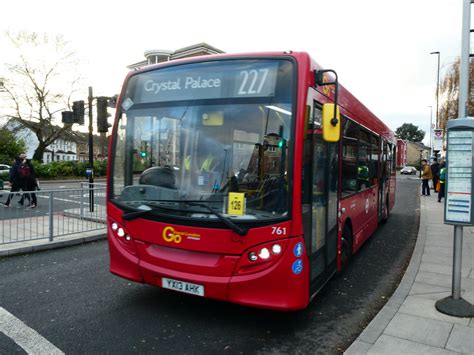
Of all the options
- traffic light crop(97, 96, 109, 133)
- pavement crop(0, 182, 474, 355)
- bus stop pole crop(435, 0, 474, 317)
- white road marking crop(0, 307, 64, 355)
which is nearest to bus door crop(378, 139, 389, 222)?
pavement crop(0, 182, 474, 355)

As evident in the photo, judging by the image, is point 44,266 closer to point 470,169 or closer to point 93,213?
point 93,213

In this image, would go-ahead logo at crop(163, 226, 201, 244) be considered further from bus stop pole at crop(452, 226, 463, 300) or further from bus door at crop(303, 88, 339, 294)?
bus stop pole at crop(452, 226, 463, 300)

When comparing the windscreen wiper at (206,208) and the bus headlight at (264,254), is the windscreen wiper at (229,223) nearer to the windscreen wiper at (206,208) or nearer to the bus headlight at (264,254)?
the windscreen wiper at (206,208)

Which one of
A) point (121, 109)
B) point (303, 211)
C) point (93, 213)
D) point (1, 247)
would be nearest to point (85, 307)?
point (121, 109)

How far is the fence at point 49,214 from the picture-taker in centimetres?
750

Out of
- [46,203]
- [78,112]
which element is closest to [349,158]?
[46,203]

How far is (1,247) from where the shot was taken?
697 centimetres

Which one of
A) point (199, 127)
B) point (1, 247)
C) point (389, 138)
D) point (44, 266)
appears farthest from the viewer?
point (389, 138)

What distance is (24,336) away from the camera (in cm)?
373

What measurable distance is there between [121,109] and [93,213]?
5876 mm

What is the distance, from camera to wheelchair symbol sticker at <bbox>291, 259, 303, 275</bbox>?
359 cm

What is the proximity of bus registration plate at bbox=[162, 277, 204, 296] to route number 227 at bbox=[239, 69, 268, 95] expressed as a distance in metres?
1.95

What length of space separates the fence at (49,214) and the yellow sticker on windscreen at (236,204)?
17.6 ft

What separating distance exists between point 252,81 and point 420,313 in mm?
3130
